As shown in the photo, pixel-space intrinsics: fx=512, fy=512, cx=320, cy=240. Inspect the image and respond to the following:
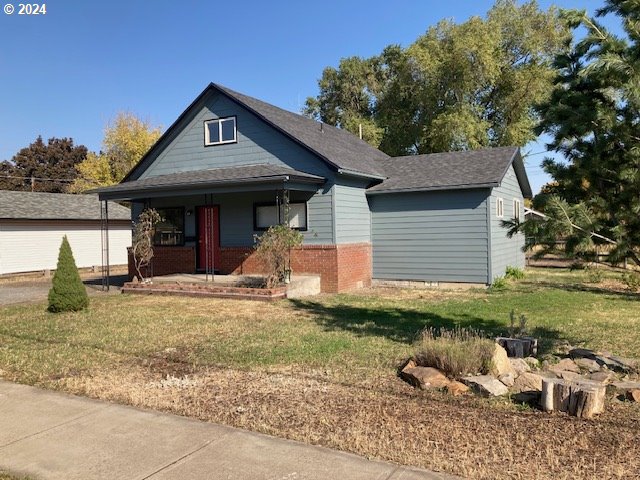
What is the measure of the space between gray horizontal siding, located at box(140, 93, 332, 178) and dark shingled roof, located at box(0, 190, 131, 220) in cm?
809

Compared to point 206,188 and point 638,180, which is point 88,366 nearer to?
point 638,180

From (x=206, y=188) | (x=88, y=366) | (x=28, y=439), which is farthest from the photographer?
(x=206, y=188)

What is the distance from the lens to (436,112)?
107 ft

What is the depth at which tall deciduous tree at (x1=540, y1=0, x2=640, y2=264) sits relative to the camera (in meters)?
5.48

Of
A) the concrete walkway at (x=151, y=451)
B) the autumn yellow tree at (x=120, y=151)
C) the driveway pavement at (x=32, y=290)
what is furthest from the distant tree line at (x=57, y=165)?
the concrete walkway at (x=151, y=451)

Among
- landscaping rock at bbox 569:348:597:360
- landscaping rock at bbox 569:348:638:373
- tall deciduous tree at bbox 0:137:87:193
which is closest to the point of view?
landscaping rock at bbox 569:348:638:373

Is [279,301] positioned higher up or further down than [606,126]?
further down

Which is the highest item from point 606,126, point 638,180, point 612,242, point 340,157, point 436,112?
point 436,112

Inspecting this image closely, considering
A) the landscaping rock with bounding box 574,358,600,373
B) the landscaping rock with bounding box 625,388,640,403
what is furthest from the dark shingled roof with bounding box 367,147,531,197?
the landscaping rock with bounding box 625,388,640,403

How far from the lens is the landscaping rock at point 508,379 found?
6012mm

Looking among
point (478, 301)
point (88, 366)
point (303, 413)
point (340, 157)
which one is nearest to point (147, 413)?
point (303, 413)

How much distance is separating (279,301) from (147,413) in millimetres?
8256

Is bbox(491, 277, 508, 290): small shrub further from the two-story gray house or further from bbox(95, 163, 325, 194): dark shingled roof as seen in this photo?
bbox(95, 163, 325, 194): dark shingled roof

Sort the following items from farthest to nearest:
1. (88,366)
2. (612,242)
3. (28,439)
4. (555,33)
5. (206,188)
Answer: (555,33) → (206,188) → (88,366) → (612,242) → (28,439)
